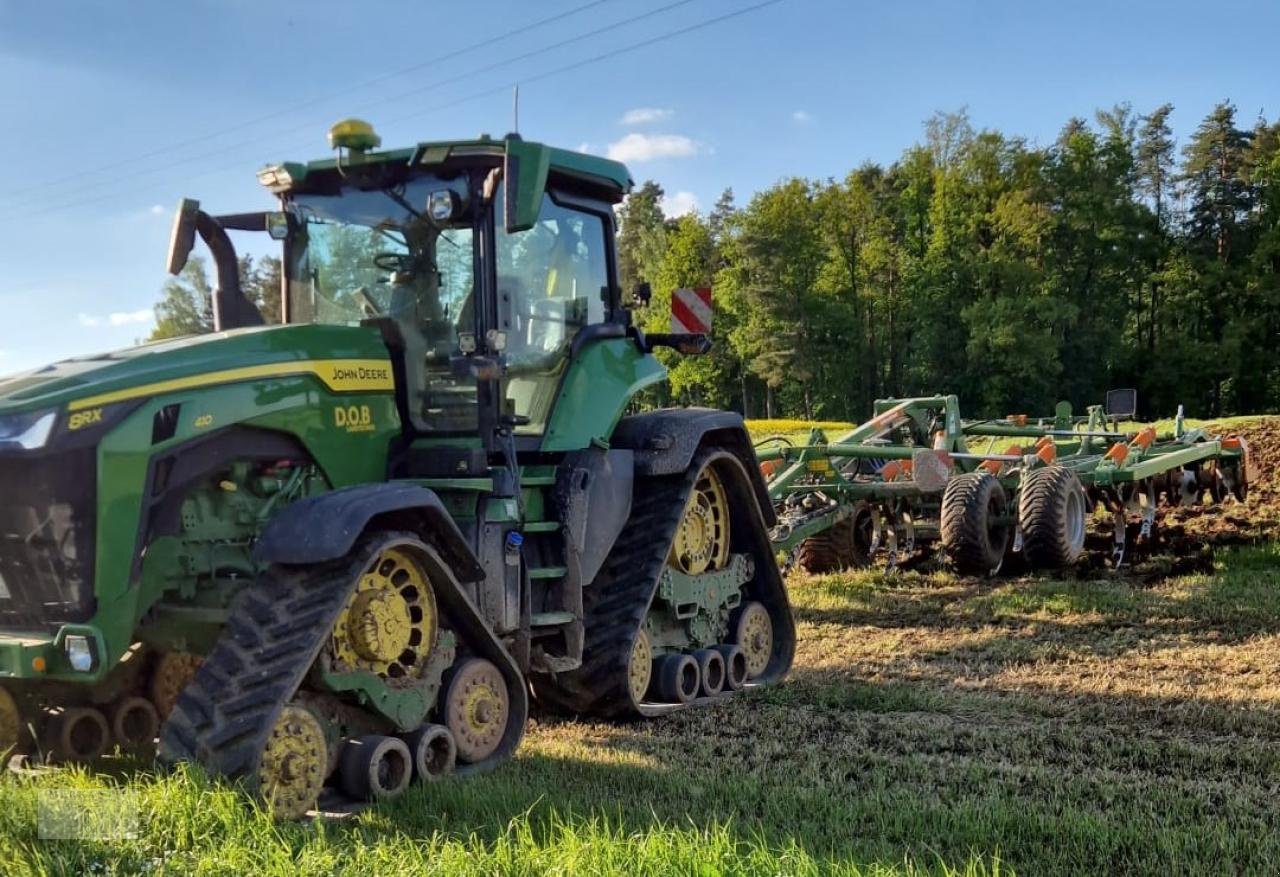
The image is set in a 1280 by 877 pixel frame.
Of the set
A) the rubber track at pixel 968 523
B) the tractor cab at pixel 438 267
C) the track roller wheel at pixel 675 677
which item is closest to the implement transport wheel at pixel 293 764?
the tractor cab at pixel 438 267

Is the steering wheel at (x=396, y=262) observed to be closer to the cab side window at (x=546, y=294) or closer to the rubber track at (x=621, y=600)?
the cab side window at (x=546, y=294)

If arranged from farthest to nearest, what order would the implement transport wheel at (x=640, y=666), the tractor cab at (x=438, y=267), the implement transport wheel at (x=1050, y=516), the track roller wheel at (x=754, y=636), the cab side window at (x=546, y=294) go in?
the implement transport wheel at (x=1050, y=516) → the track roller wheel at (x=754, y=636) → the implement transport wheel at (x=640, y=666) → the cab side window at (x=546, y=294) → the tractor cab at (x=438, y=267)

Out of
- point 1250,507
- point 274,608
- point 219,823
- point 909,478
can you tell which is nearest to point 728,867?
point 219,823

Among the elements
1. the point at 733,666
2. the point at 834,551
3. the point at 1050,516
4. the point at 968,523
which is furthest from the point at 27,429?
the point at 834,551

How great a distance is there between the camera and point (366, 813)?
424 cm

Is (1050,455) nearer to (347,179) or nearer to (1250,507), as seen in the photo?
(1250,507)

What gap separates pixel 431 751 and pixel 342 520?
104 centimetres

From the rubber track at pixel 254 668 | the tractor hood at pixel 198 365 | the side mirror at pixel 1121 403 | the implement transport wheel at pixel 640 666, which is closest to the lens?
the rubber track at pixel 254 668

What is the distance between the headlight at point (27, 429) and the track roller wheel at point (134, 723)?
4.57ft

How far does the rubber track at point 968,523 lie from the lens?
10281 mm

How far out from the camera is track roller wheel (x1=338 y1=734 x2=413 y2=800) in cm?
441

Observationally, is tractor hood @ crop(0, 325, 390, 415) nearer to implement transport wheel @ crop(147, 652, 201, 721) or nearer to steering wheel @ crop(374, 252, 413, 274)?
steering wheel @ crop(374, 252, 413, 274)

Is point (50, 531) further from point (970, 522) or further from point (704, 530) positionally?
point (970, 522)

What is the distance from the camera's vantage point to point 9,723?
4.68m
